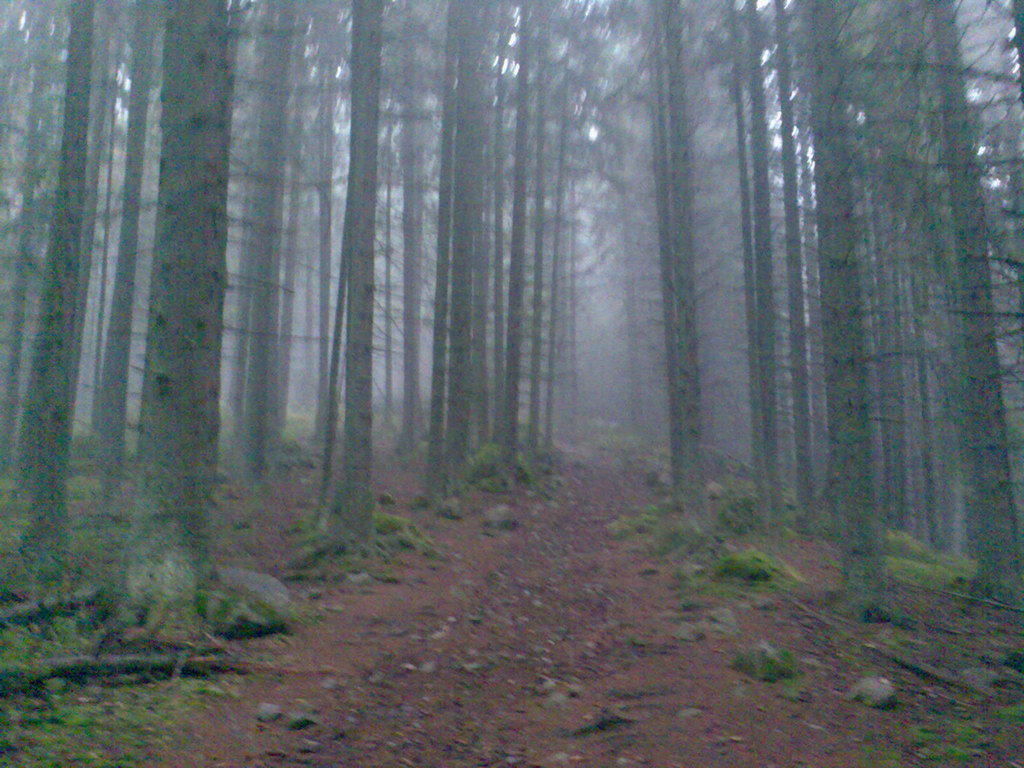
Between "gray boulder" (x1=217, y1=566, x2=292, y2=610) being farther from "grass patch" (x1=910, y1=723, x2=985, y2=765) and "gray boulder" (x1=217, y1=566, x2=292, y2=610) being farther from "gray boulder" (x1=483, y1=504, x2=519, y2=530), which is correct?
"gray boulder" (x1=483, y1=504, x2=519, y2=530)

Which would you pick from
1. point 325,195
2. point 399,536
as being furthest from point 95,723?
point 325,195

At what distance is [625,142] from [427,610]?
53.8 feet

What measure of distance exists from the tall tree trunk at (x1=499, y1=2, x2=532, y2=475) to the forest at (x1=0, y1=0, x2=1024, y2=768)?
0.09 metres

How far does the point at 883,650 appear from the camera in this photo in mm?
7695

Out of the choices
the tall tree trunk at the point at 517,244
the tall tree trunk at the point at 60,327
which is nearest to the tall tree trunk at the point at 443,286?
the tall tree trunk at the point at 517,244

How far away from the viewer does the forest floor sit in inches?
224

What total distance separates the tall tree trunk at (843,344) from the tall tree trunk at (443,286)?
8441 millimetres

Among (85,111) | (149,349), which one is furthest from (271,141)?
(149,349)

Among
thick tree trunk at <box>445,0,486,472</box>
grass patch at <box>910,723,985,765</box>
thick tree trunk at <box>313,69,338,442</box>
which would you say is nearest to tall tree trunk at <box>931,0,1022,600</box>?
grass patch at <box>910,723,985,765</box>

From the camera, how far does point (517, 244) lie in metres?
19.5

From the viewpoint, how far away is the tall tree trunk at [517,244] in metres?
19.0

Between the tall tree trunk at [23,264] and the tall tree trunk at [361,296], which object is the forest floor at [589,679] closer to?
the tall tree trunk at [361,296]

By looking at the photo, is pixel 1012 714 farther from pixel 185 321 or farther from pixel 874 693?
pixel 185 321

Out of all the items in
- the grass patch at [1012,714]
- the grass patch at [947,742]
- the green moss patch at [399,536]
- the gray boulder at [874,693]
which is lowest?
the grass patch at [947,742]
